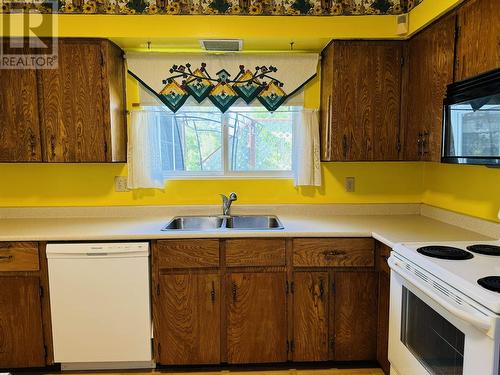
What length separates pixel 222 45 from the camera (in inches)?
96.1

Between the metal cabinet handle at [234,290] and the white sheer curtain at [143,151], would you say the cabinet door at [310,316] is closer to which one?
the metal cabinet handle at [234,290]

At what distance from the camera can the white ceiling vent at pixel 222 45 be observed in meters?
2.38

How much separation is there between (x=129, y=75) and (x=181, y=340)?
197cm

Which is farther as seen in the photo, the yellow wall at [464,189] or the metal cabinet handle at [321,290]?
the metal cabinet handle at [321,290]

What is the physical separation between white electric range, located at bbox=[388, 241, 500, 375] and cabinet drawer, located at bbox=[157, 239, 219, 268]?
3.45 feet

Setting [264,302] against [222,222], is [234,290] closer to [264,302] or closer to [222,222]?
[264,302]

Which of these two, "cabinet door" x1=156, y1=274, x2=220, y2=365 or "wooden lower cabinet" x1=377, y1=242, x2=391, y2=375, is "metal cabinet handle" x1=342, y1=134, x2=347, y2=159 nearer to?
"wooden lower cabinet" x1=377, y1=242, x2=391, y2=375

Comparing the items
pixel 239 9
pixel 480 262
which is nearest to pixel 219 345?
pixel 480 262

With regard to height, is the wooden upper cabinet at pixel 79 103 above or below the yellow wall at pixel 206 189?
above

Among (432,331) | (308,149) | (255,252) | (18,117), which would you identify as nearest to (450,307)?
(432,331)

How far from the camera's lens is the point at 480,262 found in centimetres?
152

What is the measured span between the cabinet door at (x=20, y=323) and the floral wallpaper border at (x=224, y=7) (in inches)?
72.2

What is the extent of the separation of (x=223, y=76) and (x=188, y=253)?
4.43ft

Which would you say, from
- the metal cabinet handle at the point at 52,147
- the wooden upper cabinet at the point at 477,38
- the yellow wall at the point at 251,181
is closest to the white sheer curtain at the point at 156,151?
the yellow wall at the point at 251,181
